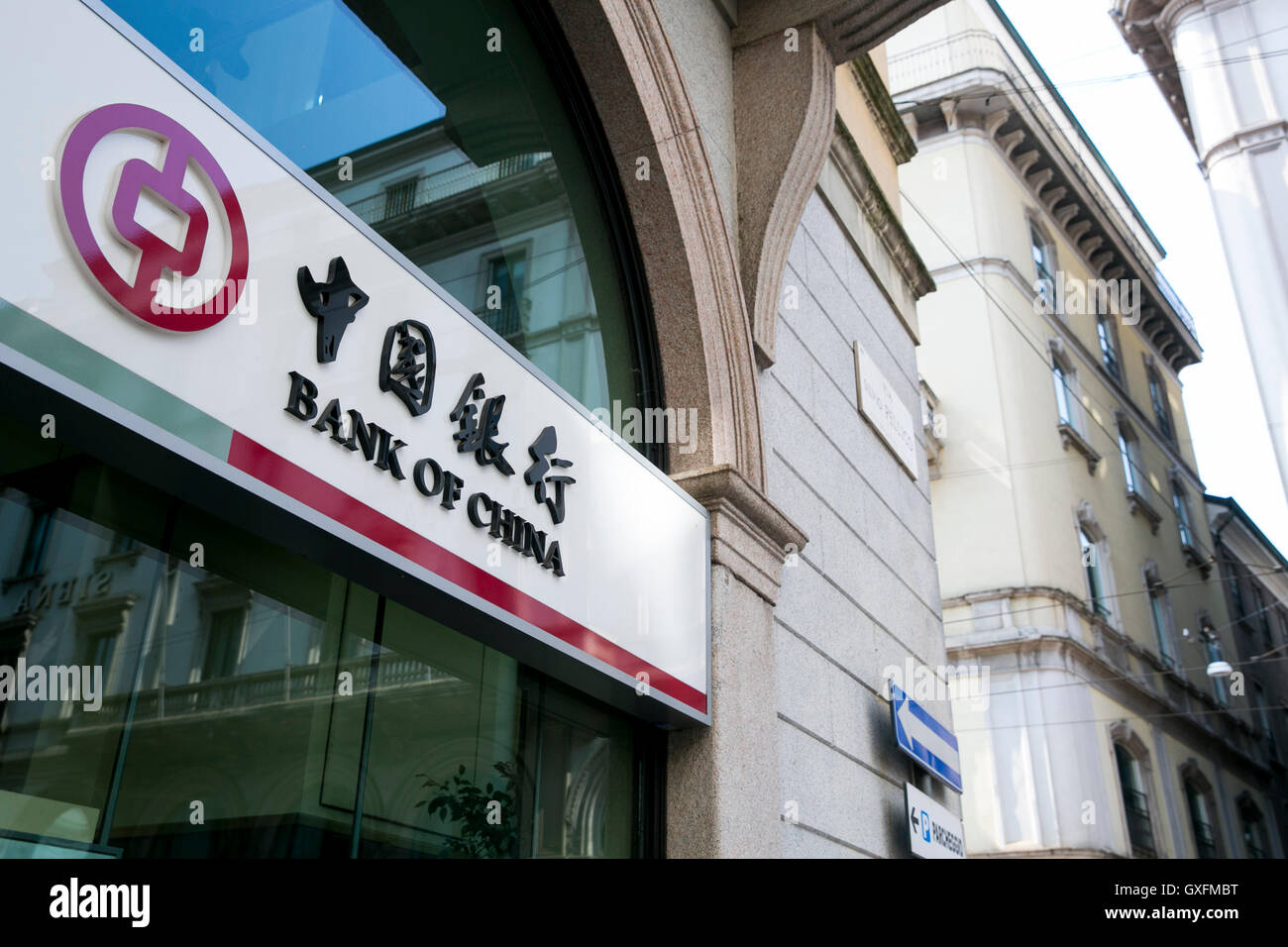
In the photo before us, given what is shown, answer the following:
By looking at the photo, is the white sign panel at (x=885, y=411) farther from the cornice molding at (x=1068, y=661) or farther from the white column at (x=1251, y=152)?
the white column at (x=1251, y=152)

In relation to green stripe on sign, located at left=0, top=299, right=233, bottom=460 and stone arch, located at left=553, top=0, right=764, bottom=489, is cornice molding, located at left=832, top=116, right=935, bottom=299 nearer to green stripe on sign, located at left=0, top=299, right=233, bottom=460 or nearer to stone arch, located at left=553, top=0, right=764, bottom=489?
stone arch, located at left=553, top=0, right=764, bottom=489

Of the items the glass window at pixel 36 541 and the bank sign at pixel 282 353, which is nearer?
the bank sign at pixel 282 353

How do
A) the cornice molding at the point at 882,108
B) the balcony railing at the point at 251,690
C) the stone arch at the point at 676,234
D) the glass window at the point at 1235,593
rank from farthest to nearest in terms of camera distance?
the glass window at the point at 1235,593, the cornice molding at the point at 882,108, the stone arch at the point at 676,234, the balcony railing at the point at 251,690

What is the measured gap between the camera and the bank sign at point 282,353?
2855mm

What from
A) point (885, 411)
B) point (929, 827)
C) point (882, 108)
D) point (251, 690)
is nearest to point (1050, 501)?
point (882, 108)

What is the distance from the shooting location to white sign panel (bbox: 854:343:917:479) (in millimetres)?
8734

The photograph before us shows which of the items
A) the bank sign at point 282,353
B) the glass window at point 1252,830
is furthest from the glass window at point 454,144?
the glass window at point 1252,830

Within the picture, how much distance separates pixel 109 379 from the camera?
2902 mm

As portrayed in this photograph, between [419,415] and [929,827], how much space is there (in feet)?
17.7
